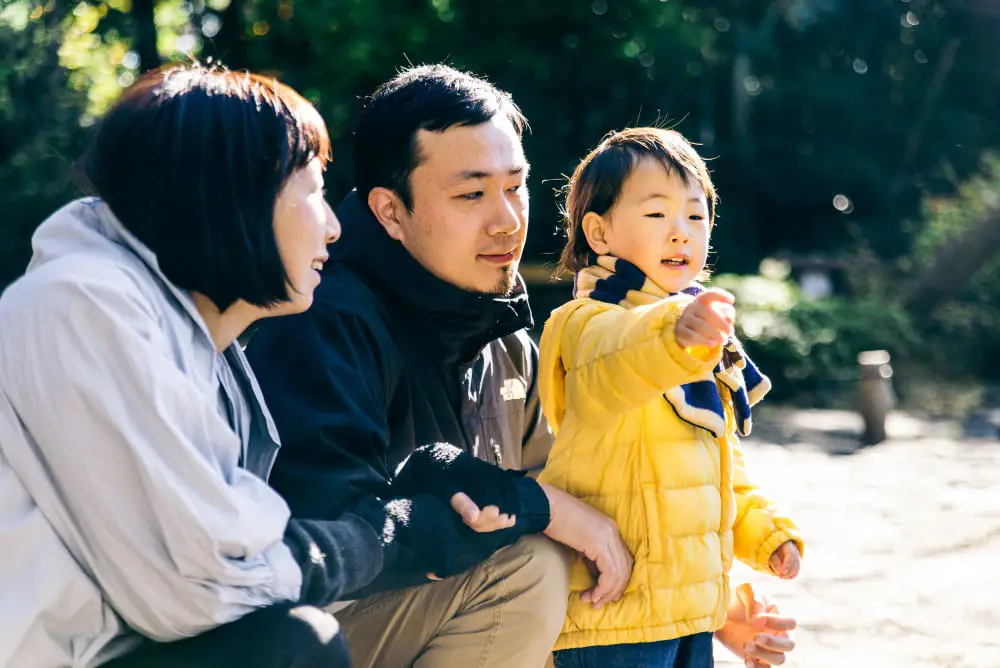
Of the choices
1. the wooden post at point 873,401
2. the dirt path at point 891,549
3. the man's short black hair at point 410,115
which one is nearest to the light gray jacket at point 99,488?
the man's short black hair at point 410,115

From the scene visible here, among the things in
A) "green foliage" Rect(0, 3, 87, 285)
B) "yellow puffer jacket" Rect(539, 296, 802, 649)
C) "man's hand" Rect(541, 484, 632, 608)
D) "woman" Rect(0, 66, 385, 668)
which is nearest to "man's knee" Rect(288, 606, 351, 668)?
"woman" Rect(0, 66, 385, 668)

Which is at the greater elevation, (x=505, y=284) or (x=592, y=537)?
(x=505, y=284)

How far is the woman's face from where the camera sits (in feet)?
6.30

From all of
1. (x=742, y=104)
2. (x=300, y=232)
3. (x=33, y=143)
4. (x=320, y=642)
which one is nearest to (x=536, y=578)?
(x=320, y=642)

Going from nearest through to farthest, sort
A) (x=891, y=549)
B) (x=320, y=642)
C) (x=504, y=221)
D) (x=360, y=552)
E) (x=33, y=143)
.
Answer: (x=320, y=642)
(x=360, y=552)
(x=504, y=221)
(x=891, y=549)
(x=33, y=143)

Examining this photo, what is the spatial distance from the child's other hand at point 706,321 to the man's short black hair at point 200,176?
69 cm

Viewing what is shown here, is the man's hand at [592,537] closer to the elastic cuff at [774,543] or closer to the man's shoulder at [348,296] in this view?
the elastic cuff at [774,543]

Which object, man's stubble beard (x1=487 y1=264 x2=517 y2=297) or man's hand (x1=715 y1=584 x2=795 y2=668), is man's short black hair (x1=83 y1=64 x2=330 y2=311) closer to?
man's stubble beard (x1=487 y1=264 x2=517 y2=297)

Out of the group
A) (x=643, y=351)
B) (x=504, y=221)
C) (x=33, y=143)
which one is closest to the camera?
(x=643, y=351)

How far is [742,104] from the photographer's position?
1552 cm

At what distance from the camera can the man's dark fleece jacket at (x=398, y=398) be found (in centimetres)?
206

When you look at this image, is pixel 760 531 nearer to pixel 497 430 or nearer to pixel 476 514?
pixel 497 430

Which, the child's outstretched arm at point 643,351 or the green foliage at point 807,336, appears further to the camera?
the green foliage at point 807,336

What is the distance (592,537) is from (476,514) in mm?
298
